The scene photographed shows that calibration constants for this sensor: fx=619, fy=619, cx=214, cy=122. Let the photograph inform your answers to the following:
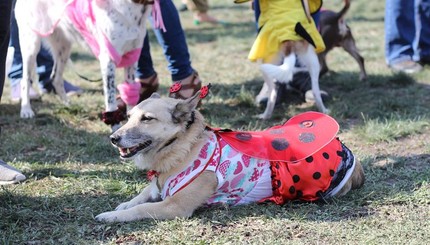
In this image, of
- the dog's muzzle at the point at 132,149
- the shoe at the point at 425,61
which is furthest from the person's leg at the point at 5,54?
the shoe at the point at 425,61

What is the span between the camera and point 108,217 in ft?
10.1

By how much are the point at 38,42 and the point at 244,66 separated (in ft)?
8.61

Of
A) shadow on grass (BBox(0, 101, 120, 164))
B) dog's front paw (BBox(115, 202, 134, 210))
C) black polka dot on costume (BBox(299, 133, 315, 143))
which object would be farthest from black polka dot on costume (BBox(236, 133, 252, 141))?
shadow on grass (BBox(0, 101, 120, 164))

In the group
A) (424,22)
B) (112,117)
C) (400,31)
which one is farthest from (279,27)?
(424,22)

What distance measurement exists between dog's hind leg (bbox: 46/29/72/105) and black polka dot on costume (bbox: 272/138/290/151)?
2615mm

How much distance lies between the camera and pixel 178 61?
527 cm

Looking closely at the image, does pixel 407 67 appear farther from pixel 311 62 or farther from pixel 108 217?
pixel 108 217

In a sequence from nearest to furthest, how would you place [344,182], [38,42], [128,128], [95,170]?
[128,128]
[344,182]
[95,170]
[38,42]

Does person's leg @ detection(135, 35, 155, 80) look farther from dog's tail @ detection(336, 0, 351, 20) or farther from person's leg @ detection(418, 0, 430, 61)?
person's leg @ detection(418, 0, 430, 61)

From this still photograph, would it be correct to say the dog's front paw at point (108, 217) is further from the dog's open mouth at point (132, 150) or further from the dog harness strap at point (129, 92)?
the dog harness strap at point (129, 92)

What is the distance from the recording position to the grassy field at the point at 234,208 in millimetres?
2965

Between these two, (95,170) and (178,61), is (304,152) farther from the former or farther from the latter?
(178,61)

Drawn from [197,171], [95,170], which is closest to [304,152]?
[197,171]

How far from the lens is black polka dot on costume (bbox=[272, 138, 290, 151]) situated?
10.8 feet
